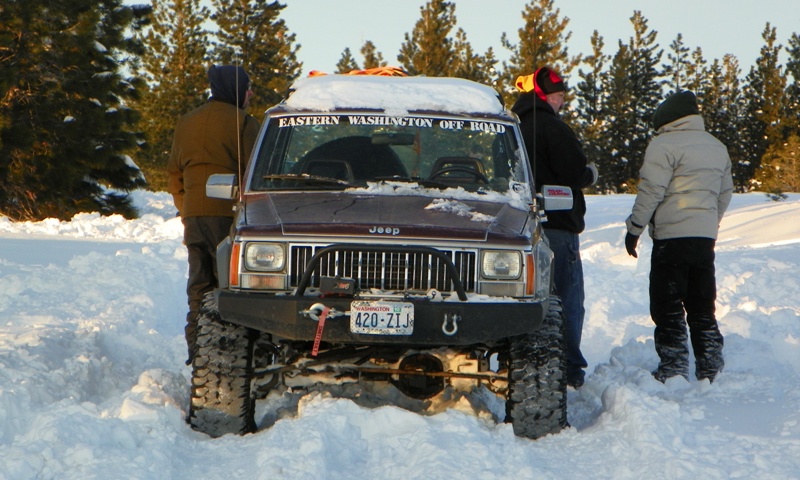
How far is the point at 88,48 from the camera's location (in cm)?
2520

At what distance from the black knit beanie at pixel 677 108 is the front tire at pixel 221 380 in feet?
11.2

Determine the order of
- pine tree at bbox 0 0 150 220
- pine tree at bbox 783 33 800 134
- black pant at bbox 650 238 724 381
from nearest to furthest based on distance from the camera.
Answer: black pant at bbox 650 238 724 381 < pine tree at bbox 0 0 150 220 < pine tree at bbox 783 33 800 134

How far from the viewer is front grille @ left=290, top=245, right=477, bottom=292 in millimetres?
4691

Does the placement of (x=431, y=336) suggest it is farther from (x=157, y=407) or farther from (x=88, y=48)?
(x=88, y=48)

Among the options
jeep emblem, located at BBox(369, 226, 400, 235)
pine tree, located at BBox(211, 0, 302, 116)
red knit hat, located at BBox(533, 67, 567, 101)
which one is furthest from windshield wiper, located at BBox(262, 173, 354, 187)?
pine tree, located at BBox(211, 0, 302, 116)

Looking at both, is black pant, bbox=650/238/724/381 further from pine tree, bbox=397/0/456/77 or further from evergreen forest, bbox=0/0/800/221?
pine tree, bbox=397/0/456/77

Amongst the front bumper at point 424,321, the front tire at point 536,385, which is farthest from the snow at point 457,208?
the front tire at point 536,385

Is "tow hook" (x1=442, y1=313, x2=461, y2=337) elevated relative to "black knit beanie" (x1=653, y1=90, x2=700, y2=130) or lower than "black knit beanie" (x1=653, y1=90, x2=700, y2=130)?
lower

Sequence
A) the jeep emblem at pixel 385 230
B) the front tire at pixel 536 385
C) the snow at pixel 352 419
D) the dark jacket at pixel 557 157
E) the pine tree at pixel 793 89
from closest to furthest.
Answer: the snow at pixel 352 419 → the jeep emblem at pixel 385 230 → the front tire at pixel 536 385 → the dark jacket at pixel 557 157 → the pine tree at pixel 793 89

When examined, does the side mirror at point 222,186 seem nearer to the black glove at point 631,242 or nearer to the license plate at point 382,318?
the license plate at point 382,318

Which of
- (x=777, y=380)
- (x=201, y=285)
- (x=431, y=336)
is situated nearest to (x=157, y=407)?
(x=431, y=336)

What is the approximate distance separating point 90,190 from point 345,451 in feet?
Answer: 77.7

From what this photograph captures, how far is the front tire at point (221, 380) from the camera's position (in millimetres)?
4770

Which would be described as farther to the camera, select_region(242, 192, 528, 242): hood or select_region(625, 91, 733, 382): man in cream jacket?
select_region(625, 91, 733, 382): man in cream jacket
